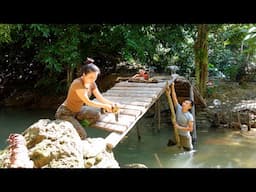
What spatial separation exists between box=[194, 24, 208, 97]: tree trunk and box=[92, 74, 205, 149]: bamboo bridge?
2432 mm

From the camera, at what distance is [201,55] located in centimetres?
901

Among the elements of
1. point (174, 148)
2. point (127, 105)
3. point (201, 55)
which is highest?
point (201, 55)

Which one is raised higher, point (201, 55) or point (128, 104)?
point (201, 55)

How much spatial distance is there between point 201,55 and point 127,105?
4.91 metres

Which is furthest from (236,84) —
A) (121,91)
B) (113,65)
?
(121,91)

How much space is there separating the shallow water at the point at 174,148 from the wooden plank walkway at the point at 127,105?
128 centimetres

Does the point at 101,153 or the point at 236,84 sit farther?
the point at 236,84

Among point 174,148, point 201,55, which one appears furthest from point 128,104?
point 201,55

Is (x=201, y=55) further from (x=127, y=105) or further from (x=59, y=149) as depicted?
(x=59, y=149)

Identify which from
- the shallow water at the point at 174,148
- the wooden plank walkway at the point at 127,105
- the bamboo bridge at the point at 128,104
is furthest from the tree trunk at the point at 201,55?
the wooden plank walkway at the point at 127,105

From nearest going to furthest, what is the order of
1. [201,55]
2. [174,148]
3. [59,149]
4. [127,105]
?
[59,149] < [127,105] < [174,148] < [201,55]
